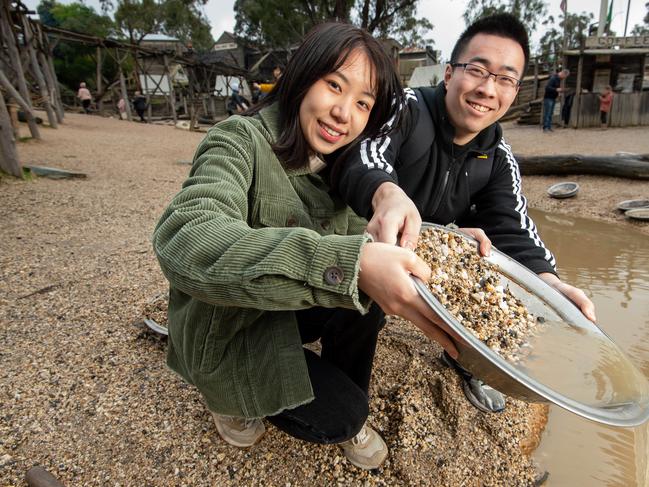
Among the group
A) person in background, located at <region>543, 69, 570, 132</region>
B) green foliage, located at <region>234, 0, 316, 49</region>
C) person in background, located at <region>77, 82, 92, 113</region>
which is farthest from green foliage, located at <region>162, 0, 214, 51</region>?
person in background, located at <region>543, 69, 570, 132</region>

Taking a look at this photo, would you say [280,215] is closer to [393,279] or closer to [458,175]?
[393,279]

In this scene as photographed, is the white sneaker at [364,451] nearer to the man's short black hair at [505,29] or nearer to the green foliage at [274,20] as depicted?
the man's short black hair at [505,29]

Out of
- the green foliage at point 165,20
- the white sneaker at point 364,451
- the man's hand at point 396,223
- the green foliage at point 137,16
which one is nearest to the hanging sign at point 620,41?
the man's hand at point 396,223

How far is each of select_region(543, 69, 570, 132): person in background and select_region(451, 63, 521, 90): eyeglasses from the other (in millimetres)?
12804

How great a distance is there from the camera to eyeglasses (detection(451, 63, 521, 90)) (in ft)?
6.21

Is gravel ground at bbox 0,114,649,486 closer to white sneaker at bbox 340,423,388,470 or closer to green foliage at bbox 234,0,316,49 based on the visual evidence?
white sneaker at bbox 340,423,388,470

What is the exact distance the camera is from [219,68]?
58.4ft

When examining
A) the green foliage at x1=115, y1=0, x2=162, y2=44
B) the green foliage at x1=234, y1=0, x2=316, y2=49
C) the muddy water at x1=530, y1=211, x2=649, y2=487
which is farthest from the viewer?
the green foliage at x1=115, y1=0, x2=162, y2=44

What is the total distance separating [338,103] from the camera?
142cm

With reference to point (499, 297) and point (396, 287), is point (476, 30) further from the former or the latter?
point (396, 287)

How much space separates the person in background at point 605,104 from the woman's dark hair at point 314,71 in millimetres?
14659

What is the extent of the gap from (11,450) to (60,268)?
1.75 metres

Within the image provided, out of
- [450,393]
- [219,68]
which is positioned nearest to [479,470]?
[450,393]

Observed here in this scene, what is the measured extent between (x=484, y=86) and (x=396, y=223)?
1123 millimetres
